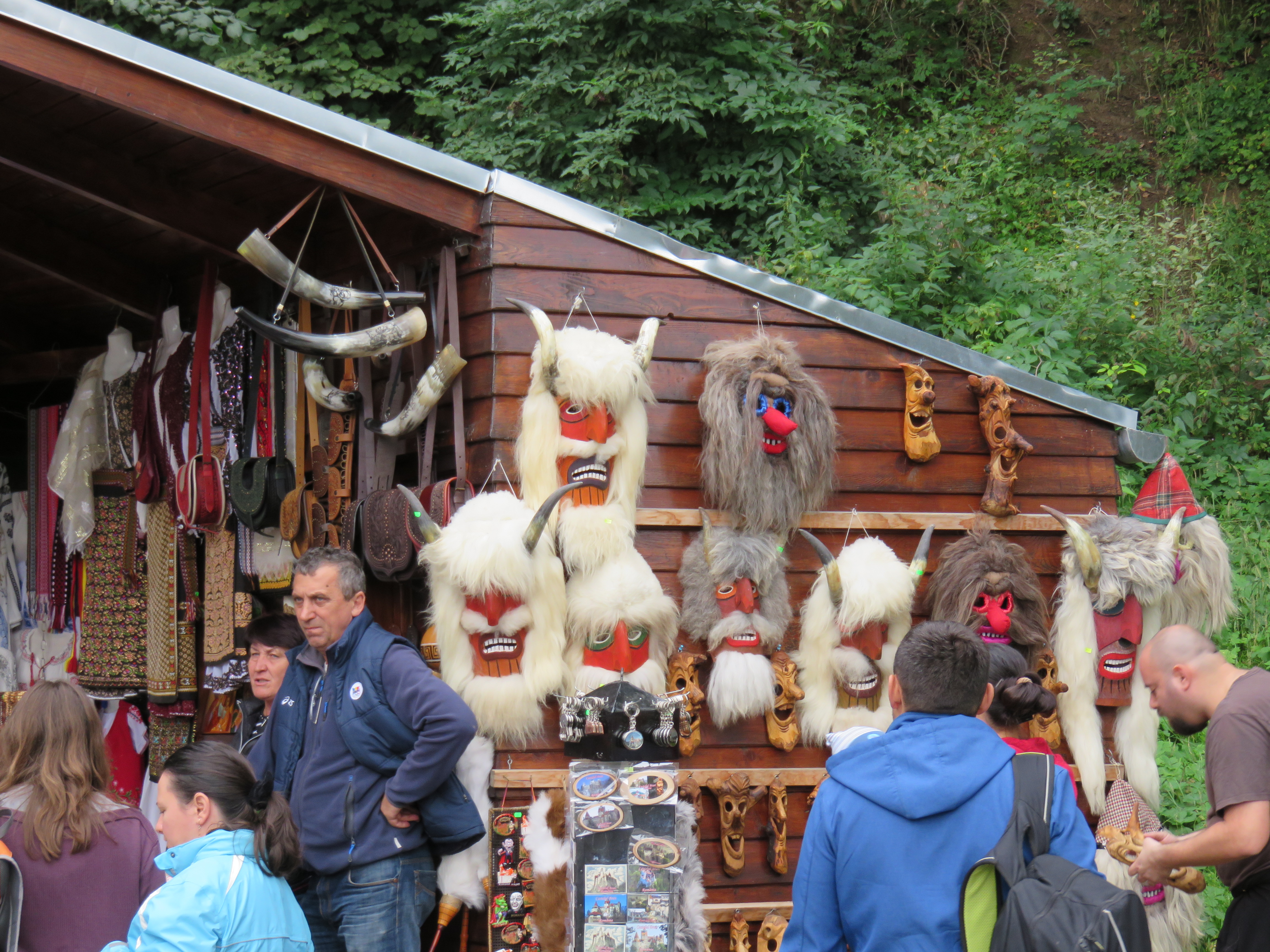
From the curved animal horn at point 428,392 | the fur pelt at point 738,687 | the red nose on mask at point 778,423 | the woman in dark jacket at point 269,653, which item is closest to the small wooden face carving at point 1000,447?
the red nose on mask at point 778,423

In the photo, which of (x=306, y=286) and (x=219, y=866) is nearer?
(x=219, y=866)

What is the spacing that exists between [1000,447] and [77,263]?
13.9ft

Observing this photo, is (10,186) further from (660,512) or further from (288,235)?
(660,512)

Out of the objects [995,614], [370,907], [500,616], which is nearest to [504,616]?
[500,616]

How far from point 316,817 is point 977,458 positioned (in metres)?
3.11

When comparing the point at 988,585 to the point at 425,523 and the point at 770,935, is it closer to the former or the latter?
the point at 770,935

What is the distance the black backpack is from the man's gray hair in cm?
208

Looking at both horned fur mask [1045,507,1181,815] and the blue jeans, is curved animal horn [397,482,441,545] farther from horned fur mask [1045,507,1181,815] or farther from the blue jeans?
horned fur mask [1045,507,1181,815]

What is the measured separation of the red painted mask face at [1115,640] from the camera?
4914mm

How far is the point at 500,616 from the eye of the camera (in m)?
4.08

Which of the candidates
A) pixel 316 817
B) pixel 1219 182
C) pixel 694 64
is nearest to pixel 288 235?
pixel 316 817

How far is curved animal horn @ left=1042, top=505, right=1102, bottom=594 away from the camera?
16.1 ft

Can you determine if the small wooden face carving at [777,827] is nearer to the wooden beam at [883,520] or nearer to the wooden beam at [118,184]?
the wooden beam at [883,520]

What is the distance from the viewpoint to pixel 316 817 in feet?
11.6
